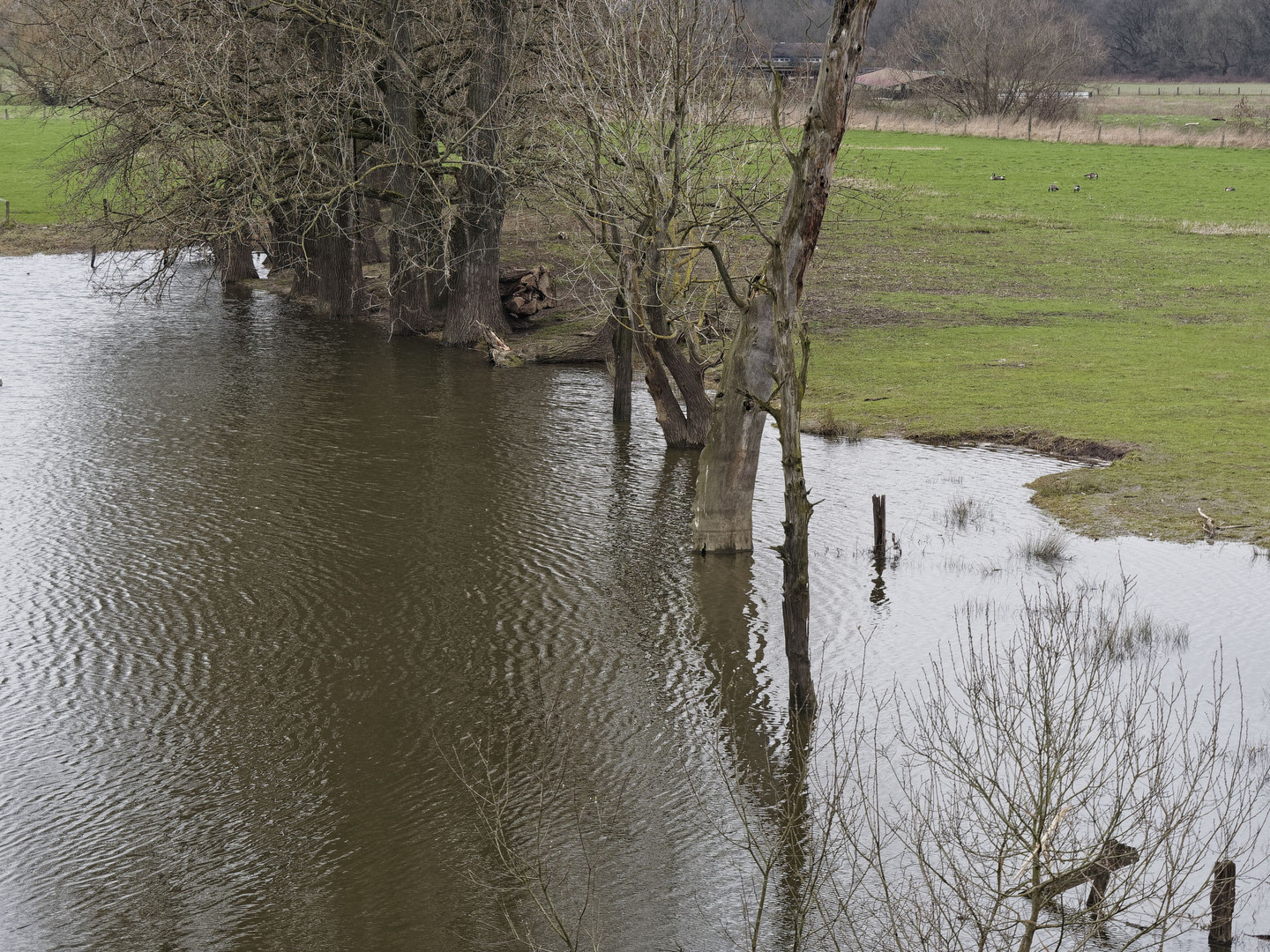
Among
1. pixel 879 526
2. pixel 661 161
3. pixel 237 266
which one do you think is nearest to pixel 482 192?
pixel 661 161

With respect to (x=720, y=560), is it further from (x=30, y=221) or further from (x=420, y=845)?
(x=30, y=221)

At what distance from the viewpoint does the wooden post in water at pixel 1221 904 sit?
7.41 m

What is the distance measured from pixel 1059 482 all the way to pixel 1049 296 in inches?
628

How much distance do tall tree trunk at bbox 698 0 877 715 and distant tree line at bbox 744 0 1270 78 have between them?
341ft

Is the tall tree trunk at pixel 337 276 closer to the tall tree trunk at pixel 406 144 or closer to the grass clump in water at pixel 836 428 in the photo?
the tall tree trunk at pixel 406 144

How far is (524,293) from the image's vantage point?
97.9 feet

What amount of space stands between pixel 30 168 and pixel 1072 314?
46859 mm

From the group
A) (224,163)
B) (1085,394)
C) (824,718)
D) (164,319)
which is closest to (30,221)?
(164,319)

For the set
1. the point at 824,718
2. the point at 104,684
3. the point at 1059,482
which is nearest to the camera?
the point at 824,718

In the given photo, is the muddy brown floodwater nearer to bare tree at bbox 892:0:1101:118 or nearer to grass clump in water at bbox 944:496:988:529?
grass clump in water at bbox 944:496:988:529

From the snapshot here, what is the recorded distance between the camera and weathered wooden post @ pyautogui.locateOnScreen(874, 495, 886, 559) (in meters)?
15.4

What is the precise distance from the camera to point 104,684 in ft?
38.8

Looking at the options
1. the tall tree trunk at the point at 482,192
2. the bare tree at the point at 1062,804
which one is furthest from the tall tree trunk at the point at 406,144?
the bare tree at the point at 1062,804

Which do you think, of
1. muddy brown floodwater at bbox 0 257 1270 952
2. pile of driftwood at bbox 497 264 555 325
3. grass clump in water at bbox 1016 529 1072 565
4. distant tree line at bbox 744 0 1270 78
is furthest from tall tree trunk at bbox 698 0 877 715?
distant tree line at bbox 744 0 1270 78
